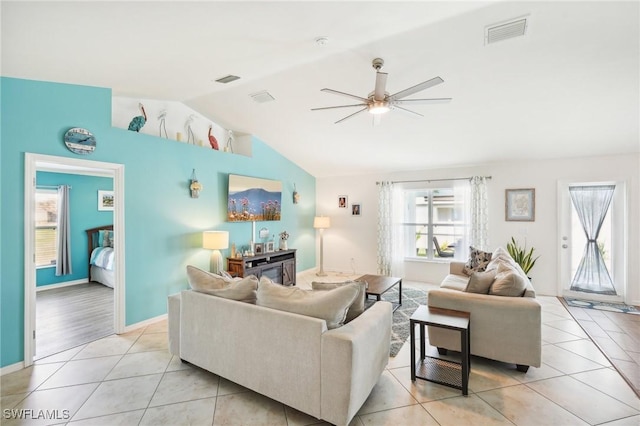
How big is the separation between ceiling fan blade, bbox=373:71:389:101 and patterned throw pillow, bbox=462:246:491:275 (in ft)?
9.91

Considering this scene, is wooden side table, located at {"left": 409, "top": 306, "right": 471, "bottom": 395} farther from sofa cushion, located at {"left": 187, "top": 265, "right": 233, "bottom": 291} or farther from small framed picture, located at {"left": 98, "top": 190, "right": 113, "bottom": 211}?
small framed picture, located at {"left": 98, "top": 190, "right": 113, "bottom": 211}

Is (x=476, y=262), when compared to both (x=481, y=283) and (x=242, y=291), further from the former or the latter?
(x=242, y=291)

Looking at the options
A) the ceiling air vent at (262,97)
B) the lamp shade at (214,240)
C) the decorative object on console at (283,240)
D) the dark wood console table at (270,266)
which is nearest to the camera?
the ceiling air vent at (262,97)

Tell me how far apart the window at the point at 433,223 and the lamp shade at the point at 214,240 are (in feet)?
12.8

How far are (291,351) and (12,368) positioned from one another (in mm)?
2770

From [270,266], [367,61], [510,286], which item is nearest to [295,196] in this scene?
[270,266]

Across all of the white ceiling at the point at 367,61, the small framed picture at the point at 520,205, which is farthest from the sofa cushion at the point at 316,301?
the small framed picture at the point at 520,205

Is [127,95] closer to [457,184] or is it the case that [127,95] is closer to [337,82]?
[337,82]

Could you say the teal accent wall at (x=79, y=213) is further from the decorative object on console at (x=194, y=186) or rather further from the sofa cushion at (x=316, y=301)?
the sofa cushion at (x=316, y=301)

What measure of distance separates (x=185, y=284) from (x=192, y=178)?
158 centimetres

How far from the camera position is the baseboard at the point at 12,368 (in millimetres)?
2604

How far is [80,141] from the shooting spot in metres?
3.12

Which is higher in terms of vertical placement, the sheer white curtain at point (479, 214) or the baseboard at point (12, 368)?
the sheer white curtain at point (479, 214)

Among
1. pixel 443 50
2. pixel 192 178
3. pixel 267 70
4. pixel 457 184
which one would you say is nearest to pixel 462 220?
pixel 457 184
